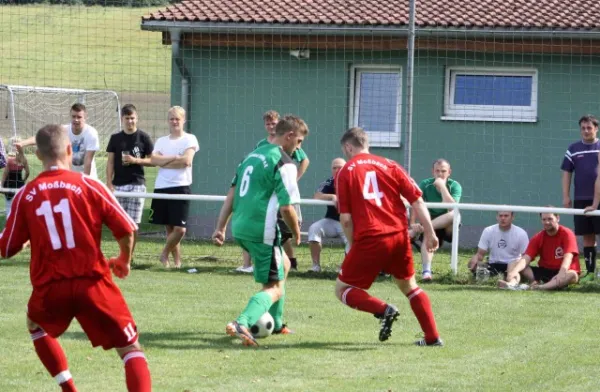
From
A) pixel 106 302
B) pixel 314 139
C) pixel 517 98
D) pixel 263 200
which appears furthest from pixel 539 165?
pixel 106 302

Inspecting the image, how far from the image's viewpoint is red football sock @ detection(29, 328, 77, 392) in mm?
6867

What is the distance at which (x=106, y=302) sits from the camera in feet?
21.3

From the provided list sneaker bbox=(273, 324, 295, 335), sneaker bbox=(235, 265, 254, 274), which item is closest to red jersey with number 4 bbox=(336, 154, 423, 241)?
sneaker bbox=(273, 324, 295, 335)

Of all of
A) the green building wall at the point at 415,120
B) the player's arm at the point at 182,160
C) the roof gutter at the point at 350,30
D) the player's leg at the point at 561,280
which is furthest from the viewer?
the green building wall at the point at 415,120

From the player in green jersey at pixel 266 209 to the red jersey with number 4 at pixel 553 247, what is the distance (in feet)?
14.9

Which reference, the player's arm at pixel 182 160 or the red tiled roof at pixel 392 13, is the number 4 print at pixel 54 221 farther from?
the red tiled roof at pixel 392 13

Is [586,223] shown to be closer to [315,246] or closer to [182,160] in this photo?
[315,246]

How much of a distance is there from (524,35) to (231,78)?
4.50m

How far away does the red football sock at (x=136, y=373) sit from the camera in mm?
6453

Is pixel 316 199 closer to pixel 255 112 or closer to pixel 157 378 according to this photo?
pixel 255 112

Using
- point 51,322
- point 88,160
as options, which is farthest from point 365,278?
point 88,160

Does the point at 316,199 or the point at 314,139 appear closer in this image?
the point at 316,199

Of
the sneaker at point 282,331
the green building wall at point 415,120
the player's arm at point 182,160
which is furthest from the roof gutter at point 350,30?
the sneaker at point 282,331

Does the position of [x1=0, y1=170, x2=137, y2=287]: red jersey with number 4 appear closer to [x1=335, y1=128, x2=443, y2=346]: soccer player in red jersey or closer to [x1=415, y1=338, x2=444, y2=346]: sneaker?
[x1=335, y1=128, x2=443, y2=346]: soccer player in red jersey
